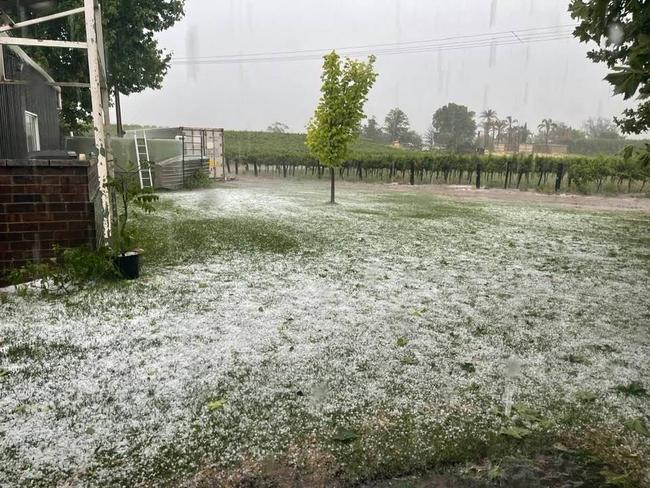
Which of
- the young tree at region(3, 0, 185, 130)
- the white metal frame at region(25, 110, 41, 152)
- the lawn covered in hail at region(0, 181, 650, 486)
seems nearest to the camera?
the lawn covered in hail at region(0, 181, 650, 486)

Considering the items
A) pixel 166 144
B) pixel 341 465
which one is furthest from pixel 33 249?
pixel 166 144

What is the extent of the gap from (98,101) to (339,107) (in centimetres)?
913

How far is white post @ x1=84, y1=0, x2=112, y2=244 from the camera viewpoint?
14.4 feet

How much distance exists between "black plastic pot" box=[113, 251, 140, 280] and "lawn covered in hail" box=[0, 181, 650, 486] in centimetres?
16

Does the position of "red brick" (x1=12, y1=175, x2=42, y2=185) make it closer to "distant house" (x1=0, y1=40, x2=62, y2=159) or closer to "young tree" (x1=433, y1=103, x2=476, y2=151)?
"distant house" (x1=0, y1=40, x2=62, y2=159)

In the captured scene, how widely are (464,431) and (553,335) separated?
5.81ft

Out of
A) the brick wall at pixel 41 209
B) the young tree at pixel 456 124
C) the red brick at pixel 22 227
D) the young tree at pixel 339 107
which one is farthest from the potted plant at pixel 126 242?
the young tree at pixel 456 124

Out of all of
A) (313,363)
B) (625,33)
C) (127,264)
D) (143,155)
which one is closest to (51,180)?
(127,264)

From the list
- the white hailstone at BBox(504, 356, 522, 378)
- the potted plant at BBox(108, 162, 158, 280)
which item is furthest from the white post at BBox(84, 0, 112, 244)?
the white hailstone at BBox(504, 356, 522, 378)

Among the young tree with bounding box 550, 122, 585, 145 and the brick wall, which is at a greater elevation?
the young tree with bounding box 550, 122, 585, 145

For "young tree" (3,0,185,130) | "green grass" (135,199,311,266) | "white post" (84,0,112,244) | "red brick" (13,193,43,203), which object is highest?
"young tree" (3,0,185,130)

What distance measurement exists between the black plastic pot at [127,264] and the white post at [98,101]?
26 cm

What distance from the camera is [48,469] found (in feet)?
6.51

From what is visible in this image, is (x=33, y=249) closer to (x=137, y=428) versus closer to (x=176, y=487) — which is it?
(x=137, y=428)
